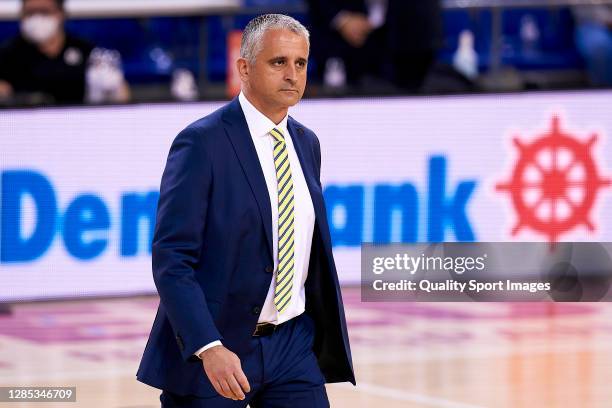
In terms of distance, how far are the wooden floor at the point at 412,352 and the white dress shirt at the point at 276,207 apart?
8.38 ft

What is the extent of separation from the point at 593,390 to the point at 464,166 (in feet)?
7.09

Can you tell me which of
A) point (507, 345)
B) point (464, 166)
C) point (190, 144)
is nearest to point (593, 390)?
point (507, 345)

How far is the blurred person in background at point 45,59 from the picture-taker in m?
9.39

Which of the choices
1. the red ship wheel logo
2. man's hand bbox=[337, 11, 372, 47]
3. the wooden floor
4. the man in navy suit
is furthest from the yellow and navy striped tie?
man's hand bbox=[337, 11, 372, 47]

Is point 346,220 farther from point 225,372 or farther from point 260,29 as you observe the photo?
point 225,372

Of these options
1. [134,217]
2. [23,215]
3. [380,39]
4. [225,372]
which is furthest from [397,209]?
[225,372]

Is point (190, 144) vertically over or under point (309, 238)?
over

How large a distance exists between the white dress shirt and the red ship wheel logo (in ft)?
15.1

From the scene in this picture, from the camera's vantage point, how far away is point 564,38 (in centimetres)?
1380

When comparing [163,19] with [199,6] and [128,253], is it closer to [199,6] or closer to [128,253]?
[199,6]

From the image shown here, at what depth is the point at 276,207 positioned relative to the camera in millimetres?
3635

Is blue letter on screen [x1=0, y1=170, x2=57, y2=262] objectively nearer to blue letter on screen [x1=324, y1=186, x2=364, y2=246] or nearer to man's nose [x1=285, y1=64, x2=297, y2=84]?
blue letter on screen [x1=324, y1=186, x2=364, y2=246]

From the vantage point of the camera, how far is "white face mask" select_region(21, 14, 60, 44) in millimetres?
9633

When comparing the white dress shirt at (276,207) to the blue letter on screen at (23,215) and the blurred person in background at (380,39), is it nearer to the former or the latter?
the blue letter on screen at (23,215)
